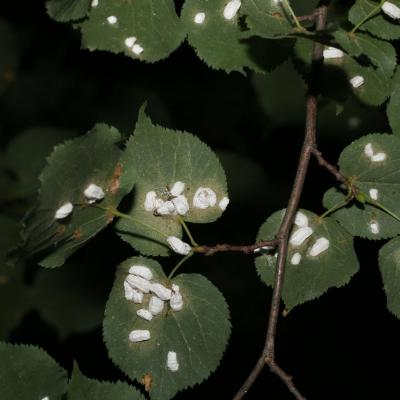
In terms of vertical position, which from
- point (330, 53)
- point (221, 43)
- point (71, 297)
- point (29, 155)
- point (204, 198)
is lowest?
point (71, 297)

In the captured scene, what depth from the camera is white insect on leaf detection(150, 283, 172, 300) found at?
1.66m

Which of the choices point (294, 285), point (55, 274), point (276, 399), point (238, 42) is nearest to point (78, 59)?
point (55, 274)

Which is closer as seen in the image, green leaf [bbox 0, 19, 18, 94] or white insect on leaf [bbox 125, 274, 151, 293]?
white insect on leaf [bbox 125, 274, 151, 293]

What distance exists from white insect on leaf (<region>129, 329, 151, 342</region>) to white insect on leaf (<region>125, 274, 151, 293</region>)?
9cm

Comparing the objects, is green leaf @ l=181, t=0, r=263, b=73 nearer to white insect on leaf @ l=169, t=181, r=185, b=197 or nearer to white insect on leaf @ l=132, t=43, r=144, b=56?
white insect on leaf @ l=132, t=43, r=144, b=56

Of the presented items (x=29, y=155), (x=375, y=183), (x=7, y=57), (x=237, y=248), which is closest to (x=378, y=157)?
(x=375, y=183)

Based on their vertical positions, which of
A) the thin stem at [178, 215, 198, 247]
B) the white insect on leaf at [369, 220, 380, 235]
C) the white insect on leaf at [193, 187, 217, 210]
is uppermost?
the white insect on leaf at [193, 187, 217, 210]

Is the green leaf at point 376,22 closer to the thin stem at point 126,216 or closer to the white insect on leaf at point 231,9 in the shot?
the white insect on leaf at point 231,9

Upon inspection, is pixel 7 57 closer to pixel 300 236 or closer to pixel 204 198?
pixel 204 198

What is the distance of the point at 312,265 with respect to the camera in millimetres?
1701

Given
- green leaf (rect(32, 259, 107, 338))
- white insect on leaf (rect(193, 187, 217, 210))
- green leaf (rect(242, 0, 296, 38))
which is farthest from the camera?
green leaf (rect(32, 259, 107, 338))

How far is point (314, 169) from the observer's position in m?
3.20

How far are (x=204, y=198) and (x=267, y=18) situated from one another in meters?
0.46

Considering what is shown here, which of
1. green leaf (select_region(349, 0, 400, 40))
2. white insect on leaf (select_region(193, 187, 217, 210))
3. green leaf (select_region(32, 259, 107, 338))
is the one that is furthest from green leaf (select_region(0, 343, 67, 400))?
green leaf (select_region(32, 259, 107, 338))
